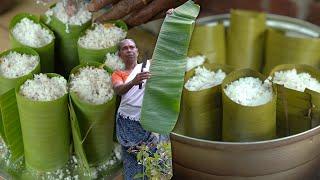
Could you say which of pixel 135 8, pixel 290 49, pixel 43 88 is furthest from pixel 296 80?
pixel 43 88

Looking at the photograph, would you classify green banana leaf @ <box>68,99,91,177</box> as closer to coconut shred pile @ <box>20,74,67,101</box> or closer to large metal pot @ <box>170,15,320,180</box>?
coconut shred pile @ <box>20,74,67,101</box>

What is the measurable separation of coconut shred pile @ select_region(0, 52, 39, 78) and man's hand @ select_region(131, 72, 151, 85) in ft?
0.79

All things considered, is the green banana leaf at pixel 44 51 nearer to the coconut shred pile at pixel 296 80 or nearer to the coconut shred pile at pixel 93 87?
the coconut shred pile at pixel 93 87

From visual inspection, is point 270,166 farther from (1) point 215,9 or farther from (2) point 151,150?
(1) point 215,9

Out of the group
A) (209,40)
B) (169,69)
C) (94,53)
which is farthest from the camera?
(209,40)

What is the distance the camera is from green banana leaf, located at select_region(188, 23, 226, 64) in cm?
118

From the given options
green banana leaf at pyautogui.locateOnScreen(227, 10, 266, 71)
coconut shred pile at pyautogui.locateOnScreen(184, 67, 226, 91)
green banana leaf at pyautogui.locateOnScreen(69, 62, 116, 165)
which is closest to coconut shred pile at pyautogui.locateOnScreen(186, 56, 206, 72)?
coconut shred pile at pyautogui.locateOnScreen(184, 67, 226, 91)

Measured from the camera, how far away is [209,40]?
119 cm

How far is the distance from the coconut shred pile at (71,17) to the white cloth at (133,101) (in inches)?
10.8

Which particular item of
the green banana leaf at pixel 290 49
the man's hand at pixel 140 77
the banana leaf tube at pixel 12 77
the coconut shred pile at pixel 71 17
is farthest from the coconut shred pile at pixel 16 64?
the green banana leaf at pixel 290 49

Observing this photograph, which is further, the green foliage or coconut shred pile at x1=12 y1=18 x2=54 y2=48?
coconut shred pile at x1=12 y1=18 x2=54 y2=48

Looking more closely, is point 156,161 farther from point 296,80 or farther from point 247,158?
point 296,80

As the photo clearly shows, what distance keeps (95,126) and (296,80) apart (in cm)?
39

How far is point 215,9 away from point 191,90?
0.41 metres
